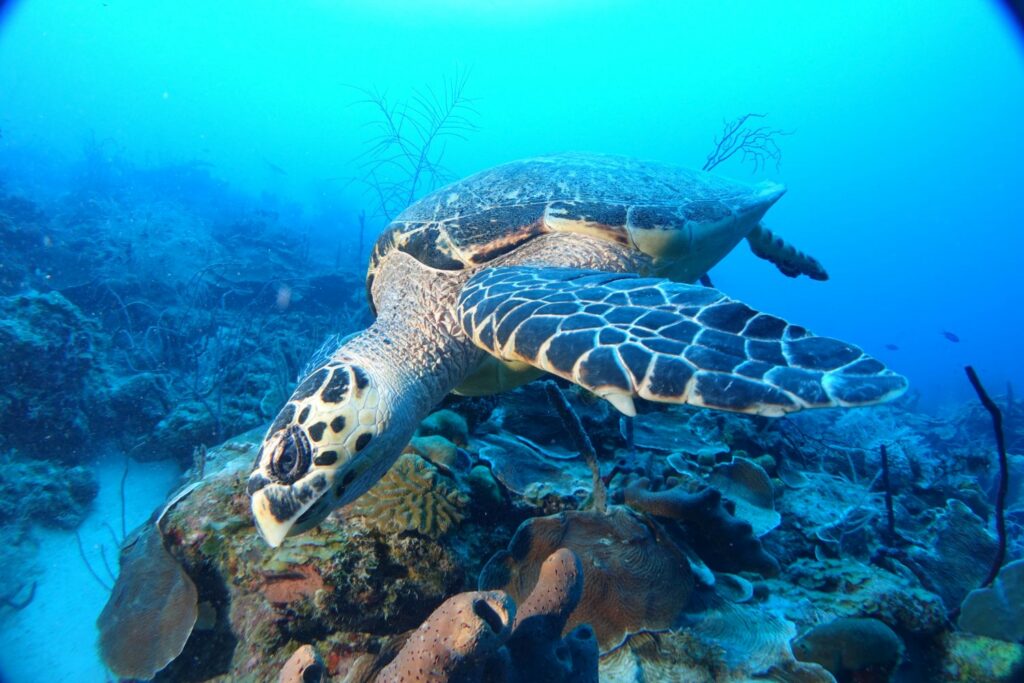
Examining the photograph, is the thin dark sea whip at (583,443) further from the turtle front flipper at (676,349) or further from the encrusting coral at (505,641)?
the turtle front flipper at (676,349)

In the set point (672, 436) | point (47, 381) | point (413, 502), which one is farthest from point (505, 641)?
point (47, 381)

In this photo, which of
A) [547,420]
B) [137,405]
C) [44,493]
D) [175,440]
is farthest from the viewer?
[137,405]

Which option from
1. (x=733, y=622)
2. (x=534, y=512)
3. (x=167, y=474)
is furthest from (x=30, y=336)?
(x=733, y=622)

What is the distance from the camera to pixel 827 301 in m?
78.6

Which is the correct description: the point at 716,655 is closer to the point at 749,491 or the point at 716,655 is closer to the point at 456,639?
the point at 456,639

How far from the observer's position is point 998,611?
6.26 ft

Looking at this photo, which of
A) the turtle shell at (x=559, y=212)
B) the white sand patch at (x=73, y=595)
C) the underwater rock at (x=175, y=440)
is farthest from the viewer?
the underwater rock at (x=175, y=440)

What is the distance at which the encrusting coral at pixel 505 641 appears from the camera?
1.32 metres

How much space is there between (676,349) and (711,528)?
1.37m

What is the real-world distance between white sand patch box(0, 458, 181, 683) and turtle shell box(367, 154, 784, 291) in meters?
2.71

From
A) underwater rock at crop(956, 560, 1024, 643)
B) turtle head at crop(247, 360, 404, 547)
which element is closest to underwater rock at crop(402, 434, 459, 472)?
turtle head at crop(247, 360, 404, 547)

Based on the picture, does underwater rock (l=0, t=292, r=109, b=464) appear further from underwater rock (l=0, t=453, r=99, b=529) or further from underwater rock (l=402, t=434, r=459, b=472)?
underwater rock (l=402, t=434, r=459, b=472)

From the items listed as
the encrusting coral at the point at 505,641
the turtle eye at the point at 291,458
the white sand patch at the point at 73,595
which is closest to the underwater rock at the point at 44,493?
the white sand patch at the point at 73,595

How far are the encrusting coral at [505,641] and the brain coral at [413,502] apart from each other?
0.66 meters
